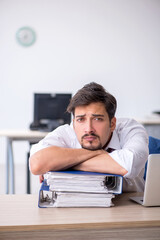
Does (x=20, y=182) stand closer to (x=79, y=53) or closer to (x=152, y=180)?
(x=79, y=53)

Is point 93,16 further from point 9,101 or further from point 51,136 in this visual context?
point 51,136

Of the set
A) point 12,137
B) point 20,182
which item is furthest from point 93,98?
point 20,182

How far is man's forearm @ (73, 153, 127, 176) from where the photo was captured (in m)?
1.30

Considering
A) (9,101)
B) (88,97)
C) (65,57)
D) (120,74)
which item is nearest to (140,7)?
(120,74)

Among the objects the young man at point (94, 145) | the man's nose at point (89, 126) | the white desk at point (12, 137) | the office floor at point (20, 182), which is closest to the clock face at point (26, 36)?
the office floor at point (20, 182)

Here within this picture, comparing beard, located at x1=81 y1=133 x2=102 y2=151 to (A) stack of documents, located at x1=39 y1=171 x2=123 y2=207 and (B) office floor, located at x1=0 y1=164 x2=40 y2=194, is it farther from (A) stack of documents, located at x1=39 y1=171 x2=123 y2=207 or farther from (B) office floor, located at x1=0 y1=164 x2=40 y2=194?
(B) office floor, located at x1=0 y1=164 x2=40 y2=194

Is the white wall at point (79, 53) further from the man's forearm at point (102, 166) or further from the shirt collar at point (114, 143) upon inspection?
the man's forearm at point (102, 166)

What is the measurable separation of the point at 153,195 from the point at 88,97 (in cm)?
49

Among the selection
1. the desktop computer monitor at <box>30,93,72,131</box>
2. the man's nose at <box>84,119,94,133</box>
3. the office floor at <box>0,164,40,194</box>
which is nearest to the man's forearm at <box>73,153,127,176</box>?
the man's nose at <box>84,119,94,133</box>

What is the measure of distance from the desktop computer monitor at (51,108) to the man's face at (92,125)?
207cm

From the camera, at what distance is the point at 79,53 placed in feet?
19.4

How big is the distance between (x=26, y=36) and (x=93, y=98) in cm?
460

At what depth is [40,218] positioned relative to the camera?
1.07m

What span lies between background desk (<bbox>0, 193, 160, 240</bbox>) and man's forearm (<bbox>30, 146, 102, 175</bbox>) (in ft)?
0.54
